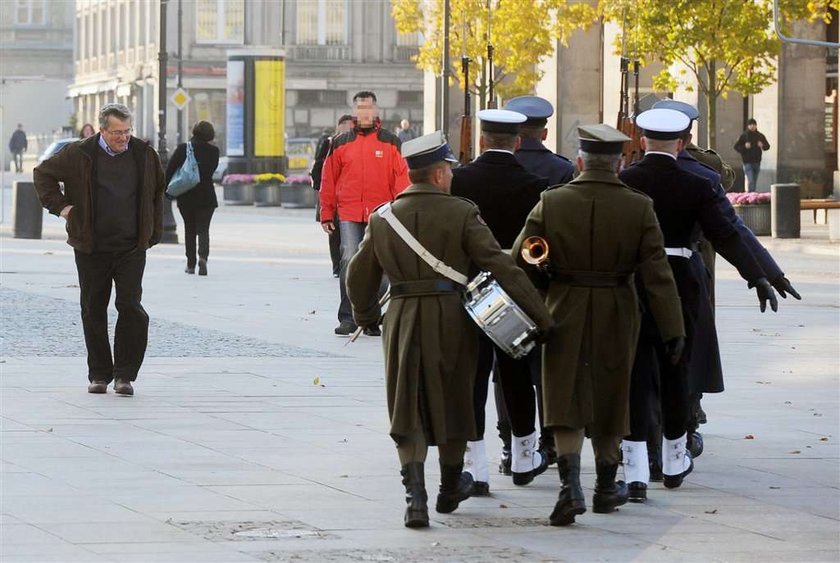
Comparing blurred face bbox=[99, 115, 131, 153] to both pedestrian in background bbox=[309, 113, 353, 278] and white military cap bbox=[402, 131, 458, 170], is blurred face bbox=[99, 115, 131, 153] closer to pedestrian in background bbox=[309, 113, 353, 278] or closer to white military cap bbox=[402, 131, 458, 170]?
white military cap bbox=[402, 131, 458, 170]

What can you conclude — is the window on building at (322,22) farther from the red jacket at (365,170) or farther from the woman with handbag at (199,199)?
the red jacket at (365,170)

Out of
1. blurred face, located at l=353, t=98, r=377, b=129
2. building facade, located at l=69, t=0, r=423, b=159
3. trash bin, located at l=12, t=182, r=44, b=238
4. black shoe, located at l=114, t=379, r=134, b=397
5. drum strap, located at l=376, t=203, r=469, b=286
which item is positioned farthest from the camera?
building facade, located at l=69, t=0, r=423, b=159

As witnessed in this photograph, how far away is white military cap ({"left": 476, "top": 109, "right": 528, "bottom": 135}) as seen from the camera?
29.5 feet

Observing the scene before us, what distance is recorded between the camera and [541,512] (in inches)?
324

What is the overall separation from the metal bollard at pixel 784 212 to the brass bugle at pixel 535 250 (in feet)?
73.0

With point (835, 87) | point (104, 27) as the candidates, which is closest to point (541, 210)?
point (835, 87)

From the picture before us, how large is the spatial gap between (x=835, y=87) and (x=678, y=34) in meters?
8.54

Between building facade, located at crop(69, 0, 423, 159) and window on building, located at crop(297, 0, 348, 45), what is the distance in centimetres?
4

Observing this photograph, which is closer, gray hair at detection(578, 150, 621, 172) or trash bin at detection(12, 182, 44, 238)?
gray hair at detection(578, 150, 621, 172)

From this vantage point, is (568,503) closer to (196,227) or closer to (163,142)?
(196,227)

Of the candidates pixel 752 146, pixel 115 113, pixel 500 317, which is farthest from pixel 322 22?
pixel 500 317

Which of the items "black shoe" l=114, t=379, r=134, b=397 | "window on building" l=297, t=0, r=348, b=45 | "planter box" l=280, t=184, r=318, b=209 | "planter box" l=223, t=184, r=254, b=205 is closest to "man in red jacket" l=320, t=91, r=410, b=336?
"black shoe" l=114, t=379, r=134, b=397

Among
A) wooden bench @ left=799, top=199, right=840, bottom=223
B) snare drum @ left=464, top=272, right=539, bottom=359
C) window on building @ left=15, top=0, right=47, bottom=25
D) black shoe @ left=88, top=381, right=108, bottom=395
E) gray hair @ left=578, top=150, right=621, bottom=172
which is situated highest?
window on building @ left=15, top=0, right=47, bottom=25

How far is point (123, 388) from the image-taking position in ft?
38.7
